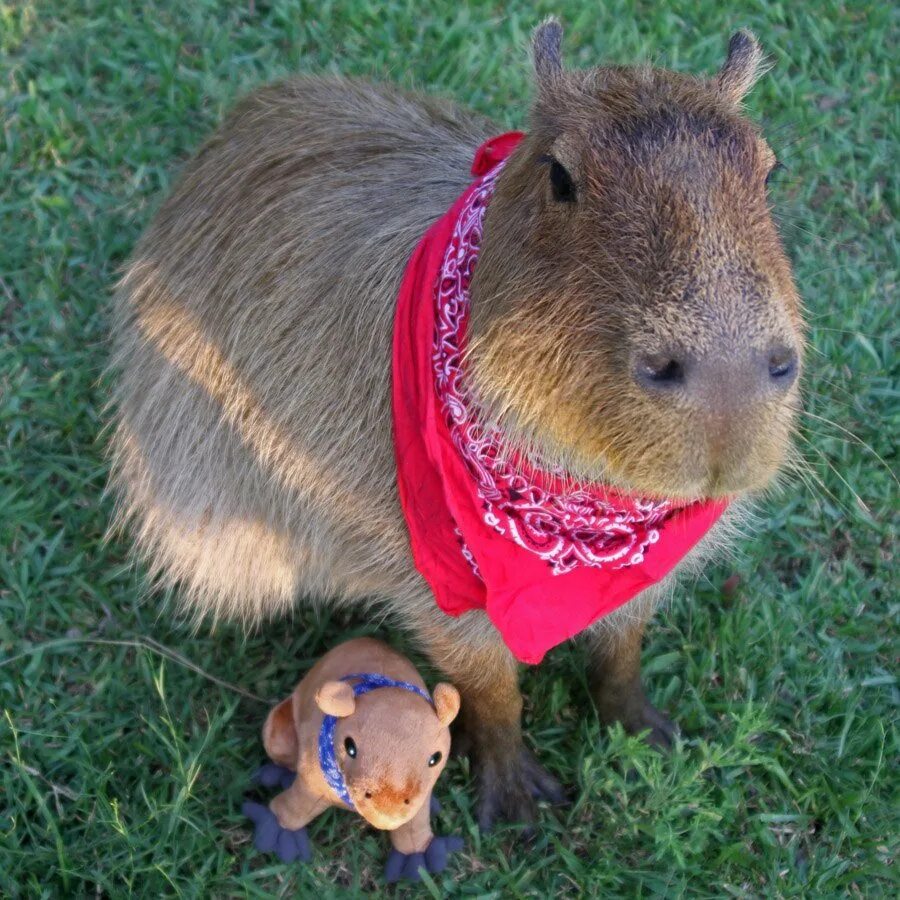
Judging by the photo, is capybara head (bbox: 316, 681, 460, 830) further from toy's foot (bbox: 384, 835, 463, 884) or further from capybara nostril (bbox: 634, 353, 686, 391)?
capybara nostril (bbox: 634, 353, 686, 391)

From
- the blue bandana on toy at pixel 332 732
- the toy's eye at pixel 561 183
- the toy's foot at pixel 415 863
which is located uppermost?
the toy's eye at pixel 561 183

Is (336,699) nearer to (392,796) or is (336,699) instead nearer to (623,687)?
(392,796)

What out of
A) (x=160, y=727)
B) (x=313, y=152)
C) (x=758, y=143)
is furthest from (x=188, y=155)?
(x=758, y=143)

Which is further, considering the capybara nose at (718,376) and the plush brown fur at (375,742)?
the plush brown fur at (375,742)

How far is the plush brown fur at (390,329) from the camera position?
2.00 metres

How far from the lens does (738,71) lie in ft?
7.89

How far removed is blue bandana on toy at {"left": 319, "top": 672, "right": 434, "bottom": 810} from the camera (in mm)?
2760

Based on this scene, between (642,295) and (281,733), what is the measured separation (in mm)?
1710

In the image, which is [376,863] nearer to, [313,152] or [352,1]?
[313,152]

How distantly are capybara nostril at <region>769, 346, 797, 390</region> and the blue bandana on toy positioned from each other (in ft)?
4.28

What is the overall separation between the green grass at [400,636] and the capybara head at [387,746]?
0.48m

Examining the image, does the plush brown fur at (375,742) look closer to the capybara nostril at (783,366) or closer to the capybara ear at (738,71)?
the capybara nostril at (783,366)

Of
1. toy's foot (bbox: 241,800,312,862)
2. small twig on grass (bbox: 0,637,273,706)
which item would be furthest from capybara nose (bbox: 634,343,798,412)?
small twig on grass (bbox: 0,637,273,706)

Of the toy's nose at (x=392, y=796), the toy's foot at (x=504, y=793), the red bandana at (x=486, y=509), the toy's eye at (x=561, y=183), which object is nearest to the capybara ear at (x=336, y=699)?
the toy's nose at (x=392, y=796)
